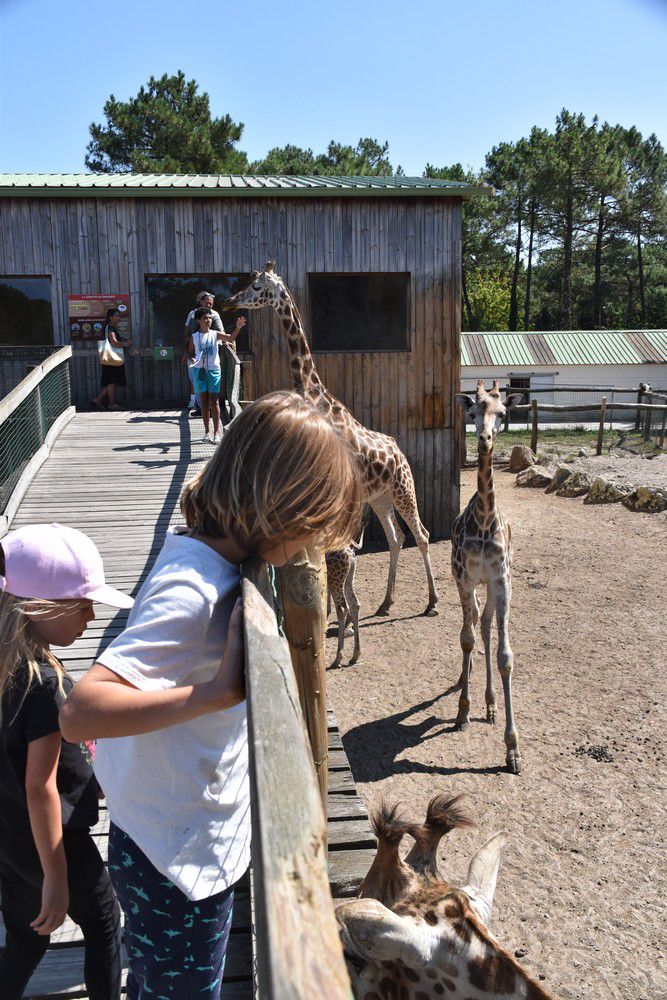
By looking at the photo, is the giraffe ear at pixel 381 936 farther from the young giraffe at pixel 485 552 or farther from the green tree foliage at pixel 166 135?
the green tree foliage at pixel 166 135

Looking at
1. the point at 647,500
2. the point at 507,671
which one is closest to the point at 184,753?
the point at 507,671

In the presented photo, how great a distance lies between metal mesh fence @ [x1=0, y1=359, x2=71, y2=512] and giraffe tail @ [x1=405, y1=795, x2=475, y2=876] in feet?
20.2

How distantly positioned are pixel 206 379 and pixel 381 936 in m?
8.37

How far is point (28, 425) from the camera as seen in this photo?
891cm

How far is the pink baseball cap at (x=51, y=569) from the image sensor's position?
2.04 metres

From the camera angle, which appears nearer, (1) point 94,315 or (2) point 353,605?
(2) point 353,605

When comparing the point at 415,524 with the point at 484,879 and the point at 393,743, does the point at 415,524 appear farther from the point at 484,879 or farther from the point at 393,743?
the point at 484,879

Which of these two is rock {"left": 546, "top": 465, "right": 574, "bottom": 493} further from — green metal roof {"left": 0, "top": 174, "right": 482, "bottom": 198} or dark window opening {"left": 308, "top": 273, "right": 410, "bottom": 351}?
green metal roof {"left": 0, "top": 174, "right": 482, "bottom": 198}

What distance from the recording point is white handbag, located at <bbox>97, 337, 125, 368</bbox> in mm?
12250

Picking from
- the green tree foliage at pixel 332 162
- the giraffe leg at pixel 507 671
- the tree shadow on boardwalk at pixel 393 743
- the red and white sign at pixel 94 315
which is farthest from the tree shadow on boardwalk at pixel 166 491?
the green tree foliage at pixel 332 162

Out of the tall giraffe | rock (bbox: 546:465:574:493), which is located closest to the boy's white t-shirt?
the tall giraffe

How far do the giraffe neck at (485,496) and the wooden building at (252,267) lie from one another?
672 centimetres

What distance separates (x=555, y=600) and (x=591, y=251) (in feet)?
134

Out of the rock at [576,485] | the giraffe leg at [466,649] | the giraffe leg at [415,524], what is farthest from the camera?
the rock at [576,485]
